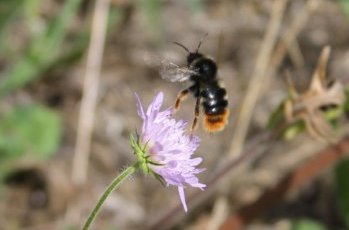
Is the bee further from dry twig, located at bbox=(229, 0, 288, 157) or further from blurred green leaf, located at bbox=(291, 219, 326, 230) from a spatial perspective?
dry twig, located at bbox=(229, 0, 288, 157)

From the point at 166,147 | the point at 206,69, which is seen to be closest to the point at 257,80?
the point at 206,69

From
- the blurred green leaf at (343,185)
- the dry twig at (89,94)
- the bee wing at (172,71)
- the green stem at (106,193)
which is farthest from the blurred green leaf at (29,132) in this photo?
the green stem at (106,193)

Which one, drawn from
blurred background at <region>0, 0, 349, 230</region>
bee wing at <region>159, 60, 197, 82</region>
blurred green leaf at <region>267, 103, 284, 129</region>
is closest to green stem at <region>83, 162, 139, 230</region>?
bee wing at <region>159, 60, 197, 82</region>

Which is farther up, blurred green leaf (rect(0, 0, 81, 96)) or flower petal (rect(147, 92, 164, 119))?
blurred green leaf (rect(0, 0, 81, 96))

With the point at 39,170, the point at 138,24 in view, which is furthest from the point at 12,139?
the point at 138,24

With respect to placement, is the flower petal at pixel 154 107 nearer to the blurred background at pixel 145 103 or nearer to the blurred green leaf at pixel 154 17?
the blurred background at pixel 145 103

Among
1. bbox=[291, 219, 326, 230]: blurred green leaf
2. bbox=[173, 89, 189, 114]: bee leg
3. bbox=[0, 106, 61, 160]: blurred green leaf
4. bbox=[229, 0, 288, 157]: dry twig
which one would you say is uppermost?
bbox=[0, 106, 61, 160]: blurred green leaf

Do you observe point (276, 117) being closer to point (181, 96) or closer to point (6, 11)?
point (181, 96)
